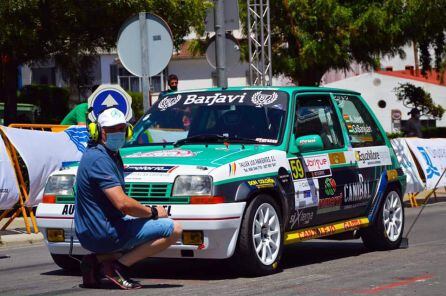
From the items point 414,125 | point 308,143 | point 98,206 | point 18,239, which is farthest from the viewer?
point 414,125

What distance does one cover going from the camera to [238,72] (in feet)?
173

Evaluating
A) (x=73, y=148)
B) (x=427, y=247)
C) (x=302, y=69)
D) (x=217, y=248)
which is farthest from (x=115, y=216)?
(x=302, y=69)

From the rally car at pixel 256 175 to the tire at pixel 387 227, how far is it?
0.01m

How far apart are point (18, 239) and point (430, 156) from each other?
34.1ft

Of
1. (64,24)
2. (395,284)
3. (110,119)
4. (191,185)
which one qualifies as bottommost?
(395,284)

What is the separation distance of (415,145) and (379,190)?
10.1m

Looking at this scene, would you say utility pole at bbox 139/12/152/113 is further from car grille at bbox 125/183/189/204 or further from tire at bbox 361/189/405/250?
car grille at bbox 125/183/189/204

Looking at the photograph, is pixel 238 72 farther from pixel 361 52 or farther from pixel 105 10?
pixel 105 10

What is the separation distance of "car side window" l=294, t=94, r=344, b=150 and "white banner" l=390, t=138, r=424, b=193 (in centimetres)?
1008

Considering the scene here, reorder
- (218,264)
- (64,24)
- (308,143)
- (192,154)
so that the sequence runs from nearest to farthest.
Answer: (192,154) < (308,143) < (218,264) < (64,24)

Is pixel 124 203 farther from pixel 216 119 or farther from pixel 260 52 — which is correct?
pixel 260 52

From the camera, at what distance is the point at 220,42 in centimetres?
1714

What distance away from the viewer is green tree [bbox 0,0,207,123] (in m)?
22.5

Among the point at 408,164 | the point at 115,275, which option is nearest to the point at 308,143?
the point at 115,275
